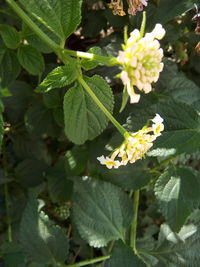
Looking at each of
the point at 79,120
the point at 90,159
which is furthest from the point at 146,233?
the point at 79,120

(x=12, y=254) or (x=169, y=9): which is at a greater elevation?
(x=169, y=9)

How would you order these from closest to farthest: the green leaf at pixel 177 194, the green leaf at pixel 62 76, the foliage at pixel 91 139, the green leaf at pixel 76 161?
the green leaf at pixel 62 76 → the foliage at pixel 91 139 → the green leaf at pixel 177 194 → the green leaf at pixel 76 161

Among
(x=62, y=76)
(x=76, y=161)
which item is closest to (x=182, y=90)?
(x=76, y=161)

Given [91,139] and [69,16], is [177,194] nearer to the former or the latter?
[91,139]

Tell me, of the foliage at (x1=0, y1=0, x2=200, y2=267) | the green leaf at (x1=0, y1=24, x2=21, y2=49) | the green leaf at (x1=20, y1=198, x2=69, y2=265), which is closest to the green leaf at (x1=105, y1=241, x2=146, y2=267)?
the foliage at (x1=0, y1=0, x2=200, y2=267)

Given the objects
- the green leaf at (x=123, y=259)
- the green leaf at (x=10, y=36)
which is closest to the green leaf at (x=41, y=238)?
the green leaf at (x=123, y=259)

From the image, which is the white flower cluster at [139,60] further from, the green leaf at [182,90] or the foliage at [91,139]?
the green leaf at [182,90]
